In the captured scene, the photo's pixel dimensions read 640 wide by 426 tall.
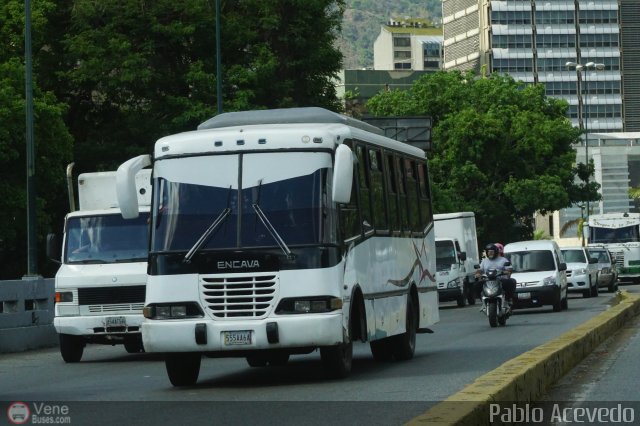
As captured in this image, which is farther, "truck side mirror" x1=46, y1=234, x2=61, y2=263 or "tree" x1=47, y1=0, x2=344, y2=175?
"tree" x1=47, y1=0, x2=344, y2=175

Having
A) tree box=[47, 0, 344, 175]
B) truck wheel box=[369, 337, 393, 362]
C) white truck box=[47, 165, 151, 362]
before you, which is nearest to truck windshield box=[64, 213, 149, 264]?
white truck box=[47, 165, 151, 362]

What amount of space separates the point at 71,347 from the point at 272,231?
8.49 m

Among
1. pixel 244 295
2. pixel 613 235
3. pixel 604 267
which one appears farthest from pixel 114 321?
pixel 613 235

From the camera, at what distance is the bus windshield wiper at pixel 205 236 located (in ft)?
52.3

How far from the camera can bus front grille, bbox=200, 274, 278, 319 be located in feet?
51.9

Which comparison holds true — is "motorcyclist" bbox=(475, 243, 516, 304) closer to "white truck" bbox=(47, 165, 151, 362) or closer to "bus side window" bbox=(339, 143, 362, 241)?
"white truck" bbox=(47, 165, 151, 362)

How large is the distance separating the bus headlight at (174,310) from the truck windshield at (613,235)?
178 feet

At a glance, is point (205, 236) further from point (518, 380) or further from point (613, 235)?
point (613, 235)

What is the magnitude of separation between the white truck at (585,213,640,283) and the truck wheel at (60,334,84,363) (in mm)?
47414

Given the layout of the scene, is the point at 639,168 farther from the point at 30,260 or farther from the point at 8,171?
the point at 30,260

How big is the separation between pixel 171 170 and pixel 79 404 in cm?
302

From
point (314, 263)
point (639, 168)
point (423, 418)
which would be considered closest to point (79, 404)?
point (314, 263)

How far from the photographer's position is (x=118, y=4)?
53.6 m

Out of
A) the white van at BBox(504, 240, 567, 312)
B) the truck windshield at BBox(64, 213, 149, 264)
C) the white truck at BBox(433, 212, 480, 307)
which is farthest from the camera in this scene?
the white truck at BBox(433, 212, 480, 307)
